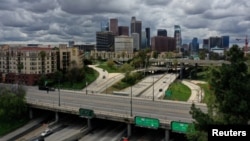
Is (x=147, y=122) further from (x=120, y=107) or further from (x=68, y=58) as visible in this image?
(x=68, y=58)

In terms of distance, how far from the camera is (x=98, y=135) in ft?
215

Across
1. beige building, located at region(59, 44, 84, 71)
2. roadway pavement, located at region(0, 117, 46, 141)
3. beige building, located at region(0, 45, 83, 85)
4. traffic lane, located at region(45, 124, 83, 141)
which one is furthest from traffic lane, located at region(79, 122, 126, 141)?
beige building, located at region(59, 44, 84, 71)

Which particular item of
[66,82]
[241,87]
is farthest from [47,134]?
[66,82]

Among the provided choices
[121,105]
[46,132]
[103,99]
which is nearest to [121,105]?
[121,105]

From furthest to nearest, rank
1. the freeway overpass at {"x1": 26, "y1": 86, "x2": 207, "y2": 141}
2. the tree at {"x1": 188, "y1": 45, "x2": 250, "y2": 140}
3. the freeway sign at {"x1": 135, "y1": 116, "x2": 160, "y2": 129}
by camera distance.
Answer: the freeway overpass at {"x1": 26, "y1": 86, "x2": 207, "y2": 141} → the freeway sign at {"x1": 135, "y1": 116, "x2": 160, "y2": 129} → the tree at {"x1": 188, "y1": 45, "x2": 250, "y2": 140}

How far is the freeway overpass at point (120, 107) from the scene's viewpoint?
205ft

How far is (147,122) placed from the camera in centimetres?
5834

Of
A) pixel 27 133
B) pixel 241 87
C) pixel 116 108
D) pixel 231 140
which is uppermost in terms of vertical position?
pixel 241 87

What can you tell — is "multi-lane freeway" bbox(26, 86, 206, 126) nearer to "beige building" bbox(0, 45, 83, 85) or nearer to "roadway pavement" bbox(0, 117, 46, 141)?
"roadway pavement" bbox(0, 117, 46, 141)

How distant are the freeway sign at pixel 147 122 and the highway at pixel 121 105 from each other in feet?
5.19

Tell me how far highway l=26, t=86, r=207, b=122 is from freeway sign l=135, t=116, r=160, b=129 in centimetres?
158

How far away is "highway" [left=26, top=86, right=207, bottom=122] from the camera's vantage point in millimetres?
64537

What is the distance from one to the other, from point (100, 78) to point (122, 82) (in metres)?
15.2

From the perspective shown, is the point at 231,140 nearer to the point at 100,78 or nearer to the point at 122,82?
the point at 122,82
